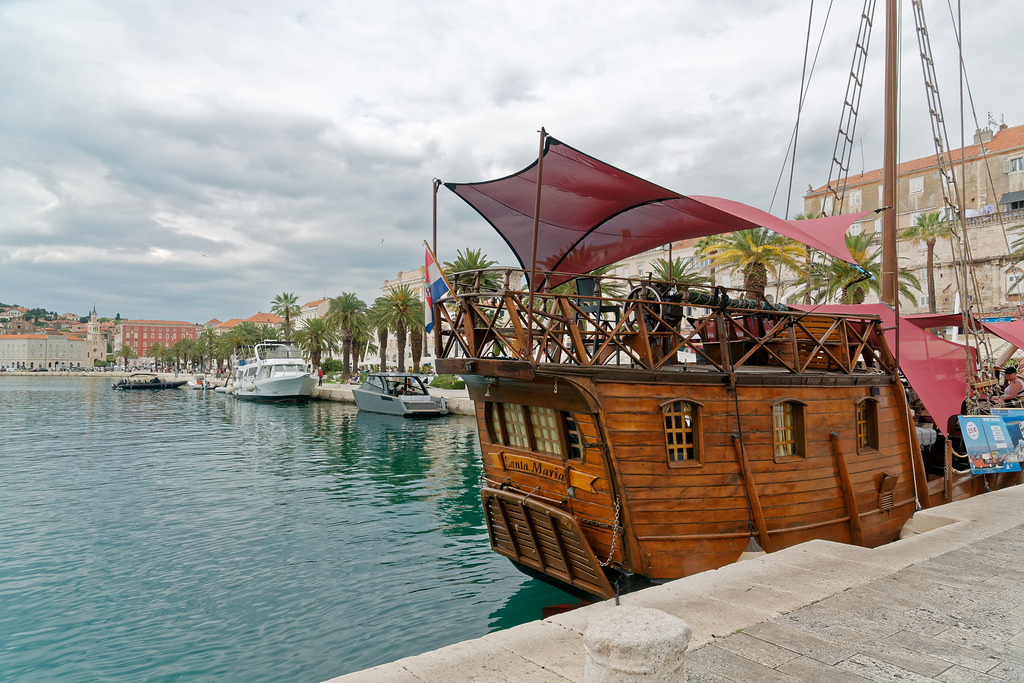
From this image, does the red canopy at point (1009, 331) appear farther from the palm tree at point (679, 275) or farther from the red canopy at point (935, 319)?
the palm tree at point (679, 275)

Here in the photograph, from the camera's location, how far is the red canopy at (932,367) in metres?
12.6

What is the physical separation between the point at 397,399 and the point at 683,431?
33.6 metres

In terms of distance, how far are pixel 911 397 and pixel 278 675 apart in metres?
17.2

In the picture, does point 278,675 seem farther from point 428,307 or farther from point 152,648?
point 428,307

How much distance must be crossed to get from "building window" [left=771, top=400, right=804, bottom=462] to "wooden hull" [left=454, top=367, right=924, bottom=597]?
A: 0.08 metres

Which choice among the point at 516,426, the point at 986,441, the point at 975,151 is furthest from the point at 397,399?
the point at 975,151

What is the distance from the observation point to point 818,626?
5.77m

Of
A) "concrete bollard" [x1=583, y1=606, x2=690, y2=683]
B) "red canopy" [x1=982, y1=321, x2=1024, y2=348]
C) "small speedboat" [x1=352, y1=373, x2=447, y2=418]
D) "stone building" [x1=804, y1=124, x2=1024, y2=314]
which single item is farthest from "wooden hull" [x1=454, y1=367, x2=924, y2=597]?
"stone building" [x1=804, y1=124, x2=1024, y2=314]

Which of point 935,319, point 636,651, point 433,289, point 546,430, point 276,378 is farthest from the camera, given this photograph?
point 276,378

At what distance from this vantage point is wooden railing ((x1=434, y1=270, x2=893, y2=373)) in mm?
7887

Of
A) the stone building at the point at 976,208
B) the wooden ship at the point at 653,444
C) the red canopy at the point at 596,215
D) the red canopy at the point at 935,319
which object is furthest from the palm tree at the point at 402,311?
the wooden ship at the point at 653,444

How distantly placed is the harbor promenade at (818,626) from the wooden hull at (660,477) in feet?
2.53

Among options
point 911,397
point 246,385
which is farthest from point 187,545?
point 246,385

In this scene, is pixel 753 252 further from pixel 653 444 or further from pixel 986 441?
pixel 653 444
